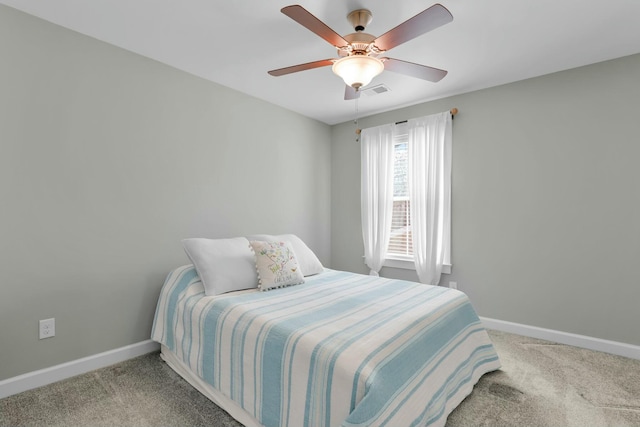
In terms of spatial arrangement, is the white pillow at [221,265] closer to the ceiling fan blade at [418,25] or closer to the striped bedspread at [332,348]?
the striped bedspread at [332,348]

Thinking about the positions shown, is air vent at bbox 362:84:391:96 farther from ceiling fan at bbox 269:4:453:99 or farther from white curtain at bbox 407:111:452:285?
ceiling fan at bbox 269:4:453:99

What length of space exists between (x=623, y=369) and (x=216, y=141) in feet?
12.7

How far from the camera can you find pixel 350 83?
2.10 meters

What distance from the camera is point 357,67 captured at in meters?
2.01

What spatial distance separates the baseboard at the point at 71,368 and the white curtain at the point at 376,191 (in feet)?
8.35

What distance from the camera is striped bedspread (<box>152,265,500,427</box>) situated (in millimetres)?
1388

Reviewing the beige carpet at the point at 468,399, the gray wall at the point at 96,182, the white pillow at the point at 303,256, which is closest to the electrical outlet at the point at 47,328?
the gray wall at the point at 96,182

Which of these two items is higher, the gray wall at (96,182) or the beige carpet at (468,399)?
the gray wall at (96,182)

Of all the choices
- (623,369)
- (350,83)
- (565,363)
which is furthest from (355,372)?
(623,369)

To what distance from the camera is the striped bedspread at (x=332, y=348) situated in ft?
4.55

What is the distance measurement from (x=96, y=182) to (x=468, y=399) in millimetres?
2977

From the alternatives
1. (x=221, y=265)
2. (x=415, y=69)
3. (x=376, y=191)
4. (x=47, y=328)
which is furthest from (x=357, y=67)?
(x=47, y=328)

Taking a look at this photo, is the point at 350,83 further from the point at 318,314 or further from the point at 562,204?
the point at 562,204

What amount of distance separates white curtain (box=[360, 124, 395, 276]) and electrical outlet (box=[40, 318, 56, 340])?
10.2 feet
